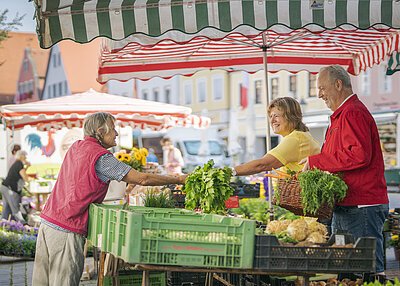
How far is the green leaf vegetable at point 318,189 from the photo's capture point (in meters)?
4.82

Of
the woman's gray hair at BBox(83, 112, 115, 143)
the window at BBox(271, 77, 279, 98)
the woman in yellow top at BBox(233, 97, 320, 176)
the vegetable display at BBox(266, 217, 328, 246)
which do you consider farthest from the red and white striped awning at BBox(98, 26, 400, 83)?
the window at BBox(271, 77, 279, 98)

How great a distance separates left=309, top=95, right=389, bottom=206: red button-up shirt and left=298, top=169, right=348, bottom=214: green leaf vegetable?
5.5 inches

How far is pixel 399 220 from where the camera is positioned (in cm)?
840

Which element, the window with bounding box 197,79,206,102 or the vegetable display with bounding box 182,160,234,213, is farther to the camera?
the window with bounding box 197,79,206,102

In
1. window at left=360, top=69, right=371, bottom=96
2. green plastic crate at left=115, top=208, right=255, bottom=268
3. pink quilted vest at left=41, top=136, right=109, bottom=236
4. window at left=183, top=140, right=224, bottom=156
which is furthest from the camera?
window at left=360, top=69, right=371, bottom=96

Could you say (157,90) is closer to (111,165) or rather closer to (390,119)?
(390,119)

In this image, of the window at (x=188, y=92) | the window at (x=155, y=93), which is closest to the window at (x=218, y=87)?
the window at (x=188, y=92)

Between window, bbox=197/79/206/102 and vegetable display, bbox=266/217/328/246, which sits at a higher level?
window, bbox=197/79/206/102

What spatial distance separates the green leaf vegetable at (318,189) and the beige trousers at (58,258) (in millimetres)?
1659

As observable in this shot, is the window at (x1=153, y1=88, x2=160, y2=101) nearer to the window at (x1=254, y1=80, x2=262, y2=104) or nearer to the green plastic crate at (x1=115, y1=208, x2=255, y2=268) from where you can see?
the window at (x1=254, y1=80, x2=262, y2=104)

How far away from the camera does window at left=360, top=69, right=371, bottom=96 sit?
37406mm

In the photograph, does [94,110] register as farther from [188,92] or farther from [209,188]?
[188,92]

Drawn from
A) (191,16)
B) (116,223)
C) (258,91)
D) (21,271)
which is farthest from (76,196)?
(258,91)

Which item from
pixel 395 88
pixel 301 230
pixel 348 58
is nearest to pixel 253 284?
pixel 301 230
